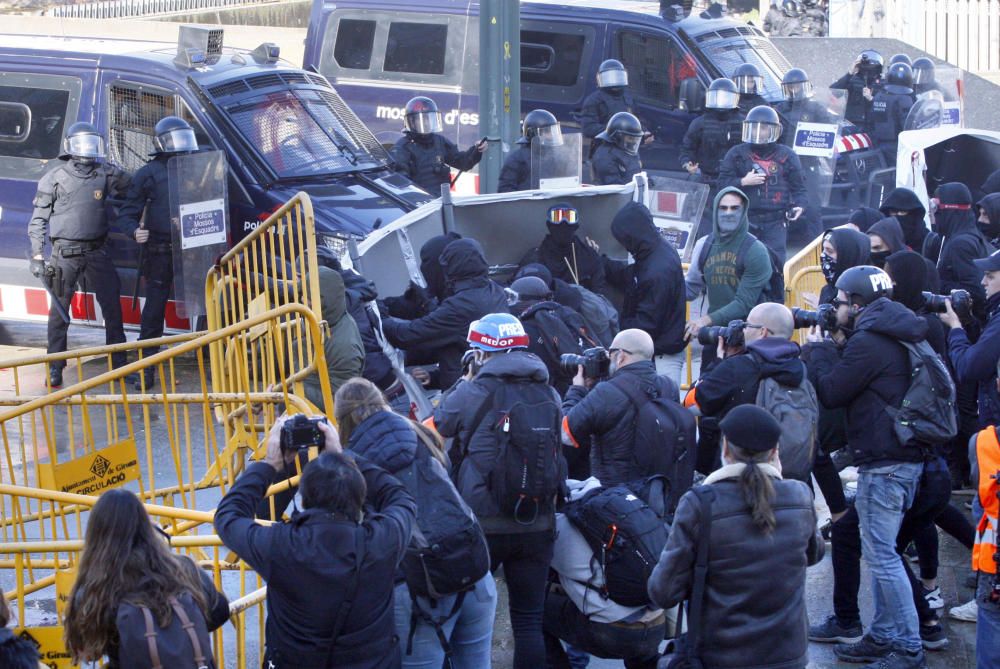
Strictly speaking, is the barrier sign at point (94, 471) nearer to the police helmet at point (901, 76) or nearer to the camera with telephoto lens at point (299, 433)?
the camera with telephoto lens at point (299, 433)

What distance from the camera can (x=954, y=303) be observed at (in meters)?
6.25

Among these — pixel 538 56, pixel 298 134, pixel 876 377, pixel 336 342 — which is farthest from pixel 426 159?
pixel 876 377

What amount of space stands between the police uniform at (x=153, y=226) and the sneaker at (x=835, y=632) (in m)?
5.75

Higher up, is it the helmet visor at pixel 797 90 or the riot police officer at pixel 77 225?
the helmet visor at pixel 797 90

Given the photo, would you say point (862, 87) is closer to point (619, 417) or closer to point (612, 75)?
point (612, 75)

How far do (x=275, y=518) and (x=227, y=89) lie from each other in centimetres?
534

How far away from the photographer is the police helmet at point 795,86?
1380 cm

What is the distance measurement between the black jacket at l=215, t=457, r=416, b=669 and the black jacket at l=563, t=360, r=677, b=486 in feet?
4.90

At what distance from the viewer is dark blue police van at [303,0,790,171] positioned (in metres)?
13.8

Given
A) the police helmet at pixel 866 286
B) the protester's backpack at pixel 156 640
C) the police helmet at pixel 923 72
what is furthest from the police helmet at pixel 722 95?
the protester's backpack at pixel 156 640

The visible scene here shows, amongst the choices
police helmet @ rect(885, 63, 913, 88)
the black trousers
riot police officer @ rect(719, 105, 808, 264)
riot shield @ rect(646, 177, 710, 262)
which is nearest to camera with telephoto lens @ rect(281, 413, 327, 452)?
riot shield @ rect(646, 177, 710, 262)

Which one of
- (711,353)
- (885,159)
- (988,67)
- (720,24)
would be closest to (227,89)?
(711,353)

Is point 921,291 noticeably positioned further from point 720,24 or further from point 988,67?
point 988,67

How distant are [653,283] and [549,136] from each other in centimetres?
299
